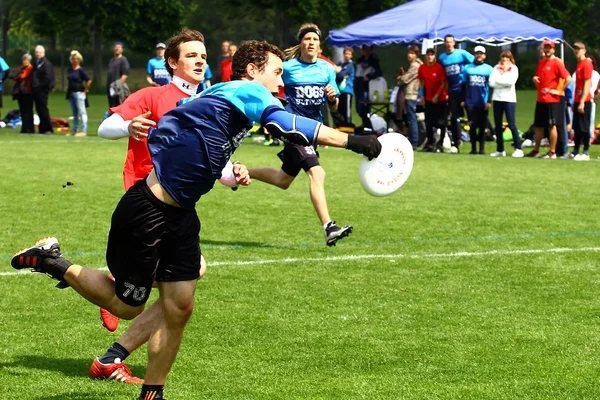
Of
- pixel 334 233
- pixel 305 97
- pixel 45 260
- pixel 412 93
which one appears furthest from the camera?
pixel 412 93

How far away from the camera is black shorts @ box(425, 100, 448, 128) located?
72.9 ft

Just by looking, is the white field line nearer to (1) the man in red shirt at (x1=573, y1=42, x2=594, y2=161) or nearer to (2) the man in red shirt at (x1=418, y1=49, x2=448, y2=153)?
(1) the man in red shirt at (x1=573, y1=42, x2=594, y2=161)

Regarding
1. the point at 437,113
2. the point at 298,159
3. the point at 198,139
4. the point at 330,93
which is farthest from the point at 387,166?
the point at 437,113

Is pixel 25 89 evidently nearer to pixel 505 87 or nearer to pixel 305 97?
pixel 505 87

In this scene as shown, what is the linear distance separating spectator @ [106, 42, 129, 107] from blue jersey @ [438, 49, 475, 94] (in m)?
7.99

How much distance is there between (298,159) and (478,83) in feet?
39.8

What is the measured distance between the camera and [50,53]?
8094 centimetres

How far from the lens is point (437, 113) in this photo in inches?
875

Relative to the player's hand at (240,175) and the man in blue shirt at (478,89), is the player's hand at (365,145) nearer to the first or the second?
the player's hand at (240,175)

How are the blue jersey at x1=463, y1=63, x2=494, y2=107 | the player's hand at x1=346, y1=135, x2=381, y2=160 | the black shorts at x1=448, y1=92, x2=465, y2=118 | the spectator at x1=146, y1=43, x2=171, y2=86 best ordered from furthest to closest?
the spectator at x1=146, y1=43, x2=171, y2=86 → the black shorts at x1=448, y1=92, x2=465, y2=118 → the blue jersey at x1=463, y1=63, x2=494, y2=107 → the player's hand at x1=346, y1=135, x2=381, y2=160

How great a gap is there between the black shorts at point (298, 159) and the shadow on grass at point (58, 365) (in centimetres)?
438

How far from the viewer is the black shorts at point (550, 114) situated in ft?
67.9

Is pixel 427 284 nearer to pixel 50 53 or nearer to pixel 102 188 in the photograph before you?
pixel 102 188

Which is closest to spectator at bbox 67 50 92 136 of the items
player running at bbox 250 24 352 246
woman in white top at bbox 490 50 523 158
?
woman in white top at bbox 490 50 523 158
